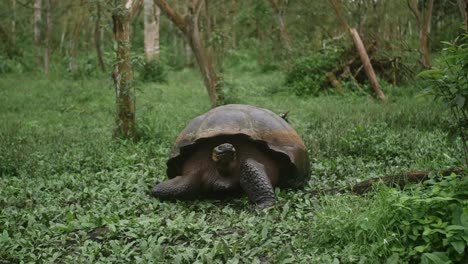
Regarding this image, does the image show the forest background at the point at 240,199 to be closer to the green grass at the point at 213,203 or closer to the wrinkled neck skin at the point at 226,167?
the green grass at the point at 213,203

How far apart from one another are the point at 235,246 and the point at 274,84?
10.8m

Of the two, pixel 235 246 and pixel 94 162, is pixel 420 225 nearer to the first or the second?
pixel 235 246

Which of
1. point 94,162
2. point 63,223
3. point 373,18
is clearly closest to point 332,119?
point 94,162

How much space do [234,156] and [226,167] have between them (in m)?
0.16

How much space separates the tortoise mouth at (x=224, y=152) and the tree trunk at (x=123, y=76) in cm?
296

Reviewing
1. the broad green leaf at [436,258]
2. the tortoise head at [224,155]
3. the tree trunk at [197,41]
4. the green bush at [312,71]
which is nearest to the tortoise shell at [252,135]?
the tortoise head at [224,155]

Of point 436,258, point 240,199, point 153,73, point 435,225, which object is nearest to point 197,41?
point 240,199

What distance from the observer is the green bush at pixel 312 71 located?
40.6 feet

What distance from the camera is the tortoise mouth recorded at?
4.26 meters

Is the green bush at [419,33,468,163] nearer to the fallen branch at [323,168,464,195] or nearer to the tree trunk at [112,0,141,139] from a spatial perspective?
the fallen branch at [323,168,464,195]

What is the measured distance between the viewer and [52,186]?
499cm

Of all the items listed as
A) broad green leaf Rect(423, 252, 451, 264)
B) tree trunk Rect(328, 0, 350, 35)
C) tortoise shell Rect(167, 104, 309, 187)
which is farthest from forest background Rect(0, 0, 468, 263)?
tree trunk Rect(328, 0, 350, 35)

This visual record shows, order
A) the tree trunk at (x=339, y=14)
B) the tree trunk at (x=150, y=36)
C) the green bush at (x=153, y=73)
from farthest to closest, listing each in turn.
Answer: the tree trunk at (x=150, y=36) < the green bush at (x=153, y=73) < the tree trunk at (x=339, y=14)

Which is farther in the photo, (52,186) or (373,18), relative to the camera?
(373,18)
